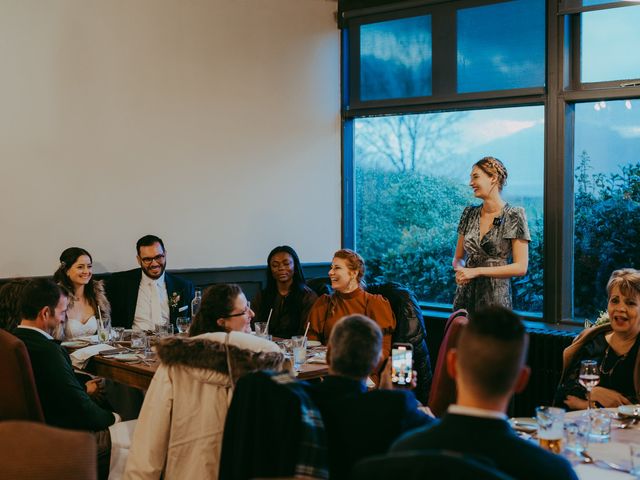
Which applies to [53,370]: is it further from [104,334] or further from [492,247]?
[492,247]

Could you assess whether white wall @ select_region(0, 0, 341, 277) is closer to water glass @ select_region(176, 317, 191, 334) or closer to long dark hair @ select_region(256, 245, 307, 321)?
long dark hair @ select_region(256, 245, 307, 321)

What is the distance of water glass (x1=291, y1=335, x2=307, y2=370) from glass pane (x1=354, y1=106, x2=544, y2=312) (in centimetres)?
242

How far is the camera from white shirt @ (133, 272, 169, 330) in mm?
5977

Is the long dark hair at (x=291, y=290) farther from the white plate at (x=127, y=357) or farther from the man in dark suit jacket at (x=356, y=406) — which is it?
the man in dark suit jacket at (x=356, y=406)

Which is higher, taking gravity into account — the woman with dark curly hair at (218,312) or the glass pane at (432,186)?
the glass pane at (432,186)

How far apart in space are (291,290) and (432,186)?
1609 mm

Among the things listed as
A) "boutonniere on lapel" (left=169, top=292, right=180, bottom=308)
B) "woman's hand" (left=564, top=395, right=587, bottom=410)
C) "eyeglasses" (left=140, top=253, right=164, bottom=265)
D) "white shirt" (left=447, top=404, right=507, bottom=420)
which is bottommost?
"woman's hand" (left=564, top=395, right=587, bottom=410)

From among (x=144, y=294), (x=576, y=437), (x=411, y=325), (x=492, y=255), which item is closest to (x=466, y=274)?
(x=492, y=255)

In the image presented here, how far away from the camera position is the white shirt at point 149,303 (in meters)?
5.98

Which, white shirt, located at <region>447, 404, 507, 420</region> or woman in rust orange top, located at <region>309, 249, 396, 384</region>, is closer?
white shirt, located at <region>447, 404, 507, 420</region>

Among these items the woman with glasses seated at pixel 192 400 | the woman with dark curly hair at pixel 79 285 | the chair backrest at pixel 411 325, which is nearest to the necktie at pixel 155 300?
the woman with dark curly hair at pixel 79 285

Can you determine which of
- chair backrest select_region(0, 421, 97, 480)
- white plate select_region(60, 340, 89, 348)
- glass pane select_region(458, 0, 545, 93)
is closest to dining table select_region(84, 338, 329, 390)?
white plate select_region(60, 340, 89, 348)

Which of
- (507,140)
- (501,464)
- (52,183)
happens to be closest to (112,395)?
(52,183)

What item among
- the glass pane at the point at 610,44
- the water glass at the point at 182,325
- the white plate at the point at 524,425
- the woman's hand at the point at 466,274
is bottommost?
the white plate at the point at 524,425
